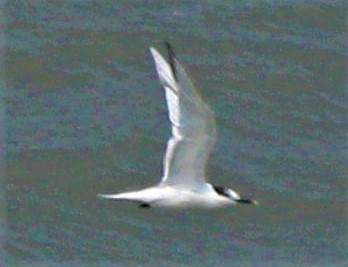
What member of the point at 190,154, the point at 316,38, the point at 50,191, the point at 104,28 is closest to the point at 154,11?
the point at 104,28

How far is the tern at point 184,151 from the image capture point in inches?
283

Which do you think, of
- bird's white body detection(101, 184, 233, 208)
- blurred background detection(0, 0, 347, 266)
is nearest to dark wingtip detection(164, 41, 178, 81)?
bird's white body detection(101, 184, 233, 208)

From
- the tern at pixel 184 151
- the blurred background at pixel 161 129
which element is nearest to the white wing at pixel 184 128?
the tern at pixel 184 151

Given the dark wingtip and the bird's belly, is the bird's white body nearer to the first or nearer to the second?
the bird's belly

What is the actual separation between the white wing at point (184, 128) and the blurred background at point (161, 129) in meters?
2.00

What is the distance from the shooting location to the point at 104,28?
11688 mm

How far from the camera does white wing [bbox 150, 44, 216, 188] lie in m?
7.11

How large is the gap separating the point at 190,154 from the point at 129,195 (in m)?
0.39

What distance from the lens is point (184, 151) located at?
7.66 m

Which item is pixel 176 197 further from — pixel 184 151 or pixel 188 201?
pixel 184 151

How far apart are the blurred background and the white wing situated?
1997mm

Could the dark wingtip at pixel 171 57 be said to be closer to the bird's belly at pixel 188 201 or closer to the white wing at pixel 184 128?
the white wing at pixel 184 128

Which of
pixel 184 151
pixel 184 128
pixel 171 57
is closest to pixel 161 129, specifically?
pixel 184 151

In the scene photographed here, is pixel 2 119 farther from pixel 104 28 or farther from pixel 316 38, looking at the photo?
pixel 316 38
